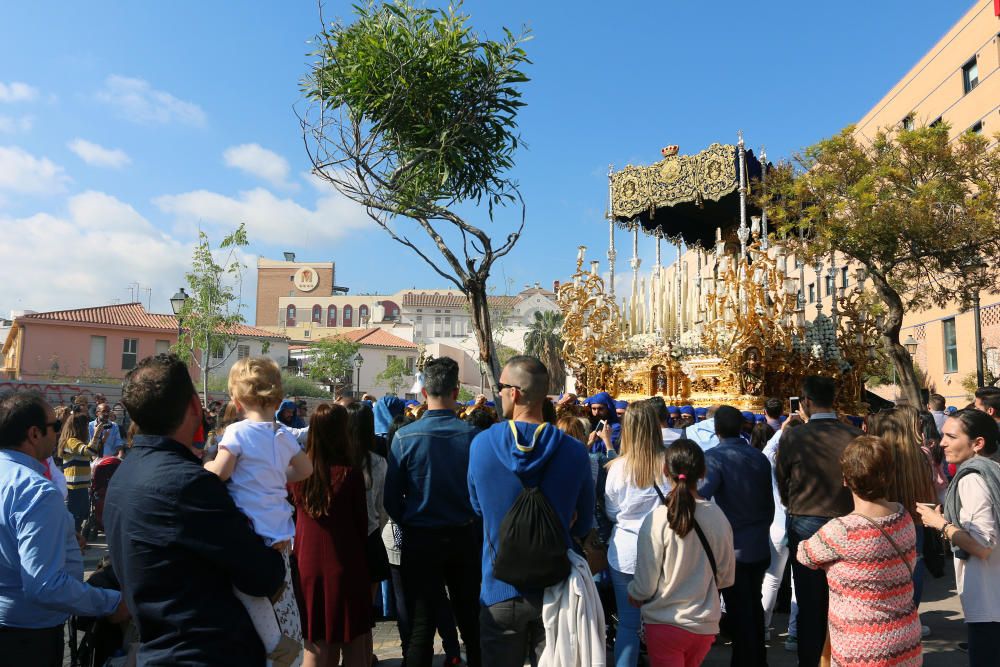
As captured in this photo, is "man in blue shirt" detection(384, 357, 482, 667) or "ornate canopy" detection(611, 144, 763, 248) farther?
"ornate canopy" detection(611, 144, 763, 248)

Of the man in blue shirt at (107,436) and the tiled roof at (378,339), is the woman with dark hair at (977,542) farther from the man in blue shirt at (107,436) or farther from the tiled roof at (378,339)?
the tiled roof at (378,339)

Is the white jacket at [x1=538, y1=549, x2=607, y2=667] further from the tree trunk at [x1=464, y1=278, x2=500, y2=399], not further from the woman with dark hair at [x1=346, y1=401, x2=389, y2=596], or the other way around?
the tree trunk at [x1=464, y1=278, x2=500, y2=399]

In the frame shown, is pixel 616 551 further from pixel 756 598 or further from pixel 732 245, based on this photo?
pixel 732 245

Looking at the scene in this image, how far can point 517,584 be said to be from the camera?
3230 mm

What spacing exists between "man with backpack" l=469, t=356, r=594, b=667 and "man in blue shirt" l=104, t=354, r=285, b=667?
45.2 inches

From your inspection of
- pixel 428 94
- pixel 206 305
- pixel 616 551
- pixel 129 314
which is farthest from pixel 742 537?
pixel 129 314

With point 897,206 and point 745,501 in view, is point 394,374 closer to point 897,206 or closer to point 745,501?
point 897,206

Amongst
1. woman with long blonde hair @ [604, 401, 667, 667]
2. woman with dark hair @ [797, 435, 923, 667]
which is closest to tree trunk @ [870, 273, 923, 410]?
woman with long blonde hair @ [604, 401, 667, 667]

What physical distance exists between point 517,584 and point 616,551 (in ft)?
4.39

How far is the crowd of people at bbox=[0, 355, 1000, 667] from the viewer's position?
2.37 m

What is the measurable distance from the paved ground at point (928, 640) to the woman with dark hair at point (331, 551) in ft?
4.27

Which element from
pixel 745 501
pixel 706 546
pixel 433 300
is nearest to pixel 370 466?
pixel 706 546

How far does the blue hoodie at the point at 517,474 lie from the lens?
133 inches

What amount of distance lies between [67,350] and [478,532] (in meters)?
43.2
